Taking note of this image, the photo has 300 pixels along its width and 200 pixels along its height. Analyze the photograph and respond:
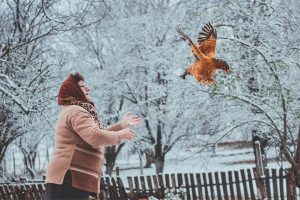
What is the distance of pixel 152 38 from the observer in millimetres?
15398

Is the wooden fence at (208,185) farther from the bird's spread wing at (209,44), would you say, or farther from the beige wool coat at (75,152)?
the beige wool coat at (75,152)

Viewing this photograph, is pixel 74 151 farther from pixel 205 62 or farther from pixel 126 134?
pixel 205 62

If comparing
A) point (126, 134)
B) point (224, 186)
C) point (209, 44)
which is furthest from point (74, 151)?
point (224, 186)

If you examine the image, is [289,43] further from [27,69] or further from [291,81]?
[27,69]

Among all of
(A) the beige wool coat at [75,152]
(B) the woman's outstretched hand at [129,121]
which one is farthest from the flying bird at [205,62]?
(A) the beige wool coat at [75,152]

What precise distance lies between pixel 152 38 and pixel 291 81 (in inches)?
280

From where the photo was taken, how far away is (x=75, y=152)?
11.3 feet

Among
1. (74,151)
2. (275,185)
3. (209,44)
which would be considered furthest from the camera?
(275,185)

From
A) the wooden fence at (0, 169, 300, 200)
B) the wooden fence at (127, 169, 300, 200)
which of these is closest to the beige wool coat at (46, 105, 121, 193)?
the wooden fence at (0, 169, 300, 200)

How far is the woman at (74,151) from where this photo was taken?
11.1 feet

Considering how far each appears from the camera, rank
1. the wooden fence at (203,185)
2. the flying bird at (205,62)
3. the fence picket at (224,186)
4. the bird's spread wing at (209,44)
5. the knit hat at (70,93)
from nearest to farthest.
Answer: the knit hat at (70,93) → the flying bird at (205,62) → the bird's spread wing at (209,44) → the wooden fence at (203,185) → the fence picket at (224,186)

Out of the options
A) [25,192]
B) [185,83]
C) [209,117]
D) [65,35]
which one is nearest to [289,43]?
[185,83]

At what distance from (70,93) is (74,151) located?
440 millimetres

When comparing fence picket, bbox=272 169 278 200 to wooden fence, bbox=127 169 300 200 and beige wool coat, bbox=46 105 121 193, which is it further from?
beige wool coat, bbox=46 105 121 193
